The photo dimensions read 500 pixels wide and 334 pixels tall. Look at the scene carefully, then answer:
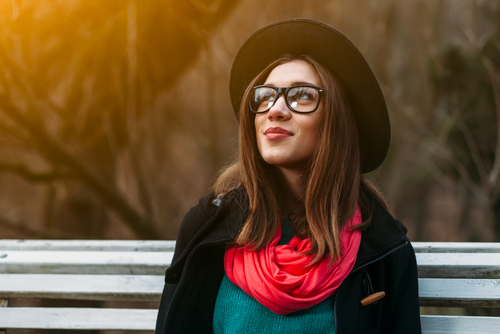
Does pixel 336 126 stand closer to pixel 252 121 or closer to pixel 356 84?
pixel 356 84

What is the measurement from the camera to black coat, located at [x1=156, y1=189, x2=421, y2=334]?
1459 mm

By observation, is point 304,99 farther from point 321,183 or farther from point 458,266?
point 458,266

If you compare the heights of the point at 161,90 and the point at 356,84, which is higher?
the point at 161,90

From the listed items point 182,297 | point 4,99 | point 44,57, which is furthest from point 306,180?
point 44,57

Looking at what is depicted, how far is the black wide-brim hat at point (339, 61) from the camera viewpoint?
5.06 ft

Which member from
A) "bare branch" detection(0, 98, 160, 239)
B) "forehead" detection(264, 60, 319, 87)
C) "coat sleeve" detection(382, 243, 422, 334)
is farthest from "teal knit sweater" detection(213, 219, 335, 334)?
"bare branch" detection(0, 98, 160, 239)

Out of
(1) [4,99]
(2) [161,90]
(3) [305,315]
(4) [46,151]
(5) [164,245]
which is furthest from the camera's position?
(2) [161,90]

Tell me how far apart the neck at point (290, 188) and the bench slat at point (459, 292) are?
616 mm

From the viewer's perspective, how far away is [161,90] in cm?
595

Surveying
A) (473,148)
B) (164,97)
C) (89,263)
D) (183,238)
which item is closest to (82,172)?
(164,97)

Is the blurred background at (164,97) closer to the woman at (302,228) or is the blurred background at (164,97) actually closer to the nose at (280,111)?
the woman at (302,228)

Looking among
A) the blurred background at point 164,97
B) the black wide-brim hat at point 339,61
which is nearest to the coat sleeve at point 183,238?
the black wide-brim hat at point 339,61

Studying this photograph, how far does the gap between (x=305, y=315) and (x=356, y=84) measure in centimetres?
88

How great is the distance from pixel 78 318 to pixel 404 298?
4.66 feet
